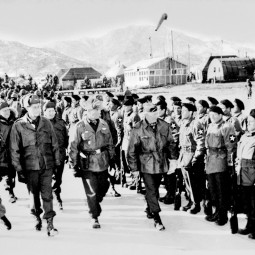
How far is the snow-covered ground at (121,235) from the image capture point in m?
5.61

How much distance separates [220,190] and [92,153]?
1.94 m

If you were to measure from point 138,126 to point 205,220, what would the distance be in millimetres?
1831

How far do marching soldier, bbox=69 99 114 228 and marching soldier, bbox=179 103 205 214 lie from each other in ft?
4.50

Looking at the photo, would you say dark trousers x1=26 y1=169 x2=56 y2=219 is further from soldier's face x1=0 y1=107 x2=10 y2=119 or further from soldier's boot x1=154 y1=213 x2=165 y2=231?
soldier's face x1=0 y1=107 x2=10 y2=119

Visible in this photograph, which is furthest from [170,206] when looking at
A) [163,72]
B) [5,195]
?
[163,72]

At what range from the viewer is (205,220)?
22.8ft

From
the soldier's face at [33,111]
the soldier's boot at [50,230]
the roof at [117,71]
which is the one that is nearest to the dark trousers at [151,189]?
the soldier's boot at [50,230]

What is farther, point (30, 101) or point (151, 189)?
point (151, 189)

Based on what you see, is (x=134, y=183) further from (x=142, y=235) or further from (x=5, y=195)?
(x=142, y=235)

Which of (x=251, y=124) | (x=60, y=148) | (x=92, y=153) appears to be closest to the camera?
(x=251, y=124)

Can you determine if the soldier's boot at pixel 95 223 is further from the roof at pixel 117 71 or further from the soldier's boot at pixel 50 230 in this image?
the roof at pixel 117 71

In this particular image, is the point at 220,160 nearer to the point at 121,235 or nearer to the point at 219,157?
the point at 219,157

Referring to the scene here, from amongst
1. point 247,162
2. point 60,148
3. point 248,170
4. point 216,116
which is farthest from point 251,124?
point 60,148

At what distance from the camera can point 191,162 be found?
7309mm
